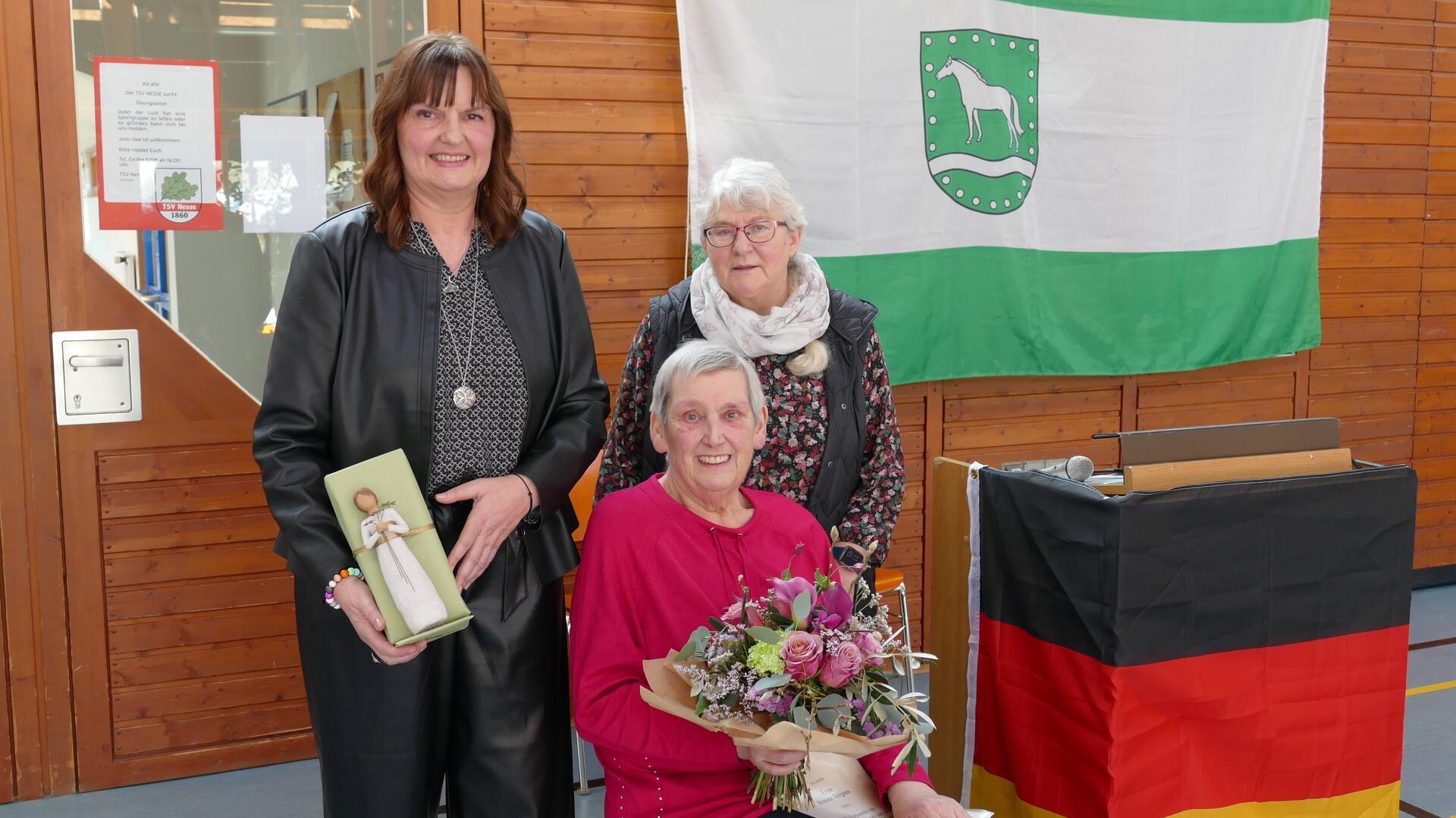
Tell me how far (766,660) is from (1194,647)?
102cm

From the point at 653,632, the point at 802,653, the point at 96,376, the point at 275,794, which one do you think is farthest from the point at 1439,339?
the point at 96,376

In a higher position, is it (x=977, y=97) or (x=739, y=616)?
(x=977, y=97)

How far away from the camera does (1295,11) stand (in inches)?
171

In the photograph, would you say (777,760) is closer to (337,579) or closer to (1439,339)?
(337,579)

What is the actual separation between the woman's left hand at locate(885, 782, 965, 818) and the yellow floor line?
108 inches

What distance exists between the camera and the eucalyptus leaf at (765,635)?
1.58m

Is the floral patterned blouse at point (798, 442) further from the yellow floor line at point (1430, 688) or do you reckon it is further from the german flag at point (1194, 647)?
the yellow floor line at point (1430, 688)

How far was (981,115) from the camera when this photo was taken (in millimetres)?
3885

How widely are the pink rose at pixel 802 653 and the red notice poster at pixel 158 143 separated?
7.56 feet

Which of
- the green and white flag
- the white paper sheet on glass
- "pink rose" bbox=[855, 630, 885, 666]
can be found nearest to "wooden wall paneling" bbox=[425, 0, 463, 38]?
the white paper sheet on glass

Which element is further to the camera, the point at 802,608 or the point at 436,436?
the point at 436,436

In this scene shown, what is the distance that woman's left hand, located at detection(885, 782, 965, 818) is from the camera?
183 cm

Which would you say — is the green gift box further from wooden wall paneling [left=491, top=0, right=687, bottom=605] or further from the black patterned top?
wooden wall paneling [left=491, top=0, right=687, bottom=605]

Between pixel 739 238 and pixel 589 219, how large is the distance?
4.62ft
